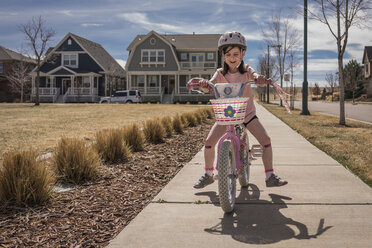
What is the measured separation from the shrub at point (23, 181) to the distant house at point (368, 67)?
200 feet

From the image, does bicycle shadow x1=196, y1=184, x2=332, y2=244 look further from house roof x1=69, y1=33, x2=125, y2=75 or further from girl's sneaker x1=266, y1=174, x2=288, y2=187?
house roof x1=69, y1=33, x2=125, y2=75

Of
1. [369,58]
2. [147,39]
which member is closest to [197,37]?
[147,39]

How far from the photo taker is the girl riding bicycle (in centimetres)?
386

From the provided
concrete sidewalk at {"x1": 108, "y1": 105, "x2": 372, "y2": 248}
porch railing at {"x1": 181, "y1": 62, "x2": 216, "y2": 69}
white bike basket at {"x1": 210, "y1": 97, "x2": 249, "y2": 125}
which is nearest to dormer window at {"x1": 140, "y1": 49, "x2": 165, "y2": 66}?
porch railing at {"x1": 181, "y1": 62, "x2": 216, "y2": 69}

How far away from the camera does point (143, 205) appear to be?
3961 millimetres

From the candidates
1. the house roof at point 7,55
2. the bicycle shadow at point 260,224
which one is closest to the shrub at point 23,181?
the bicycle shadow at point 260,224

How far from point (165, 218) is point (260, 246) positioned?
41.3 inches

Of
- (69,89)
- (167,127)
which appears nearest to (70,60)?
(69,89)

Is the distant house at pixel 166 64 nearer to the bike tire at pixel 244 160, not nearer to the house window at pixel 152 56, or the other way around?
the house window at pixel 152 56

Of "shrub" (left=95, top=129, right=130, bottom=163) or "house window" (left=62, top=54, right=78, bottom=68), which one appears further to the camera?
"house window" (left=62, top=54, right=78, bottom=68)

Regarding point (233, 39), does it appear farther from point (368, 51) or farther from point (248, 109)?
point (368, 51)

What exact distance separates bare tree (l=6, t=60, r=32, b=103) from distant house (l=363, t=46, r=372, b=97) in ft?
171

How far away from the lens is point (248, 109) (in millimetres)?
4055

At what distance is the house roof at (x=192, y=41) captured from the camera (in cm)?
4197
